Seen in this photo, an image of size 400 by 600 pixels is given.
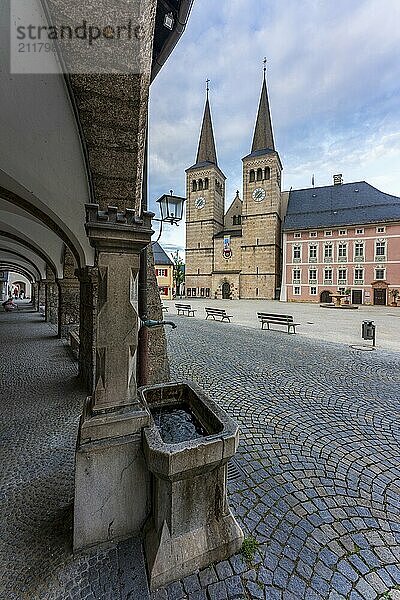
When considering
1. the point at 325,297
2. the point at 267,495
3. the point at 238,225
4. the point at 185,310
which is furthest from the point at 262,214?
the point at 267,495

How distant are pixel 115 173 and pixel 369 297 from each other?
3871 centimetres

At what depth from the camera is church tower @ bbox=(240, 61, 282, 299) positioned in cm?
4341

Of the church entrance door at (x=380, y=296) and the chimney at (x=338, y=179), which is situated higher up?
the chimney at (x=338, y=179)

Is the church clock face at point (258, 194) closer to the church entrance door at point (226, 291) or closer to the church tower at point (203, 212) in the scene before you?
the church tower at point (203, 212)

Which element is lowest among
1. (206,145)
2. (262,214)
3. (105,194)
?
(105,194)

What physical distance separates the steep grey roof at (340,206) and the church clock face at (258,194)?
456 centimetres

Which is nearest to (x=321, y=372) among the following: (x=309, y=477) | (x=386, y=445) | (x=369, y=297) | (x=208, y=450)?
(x=386, y=445)

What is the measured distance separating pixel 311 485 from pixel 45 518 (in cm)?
235

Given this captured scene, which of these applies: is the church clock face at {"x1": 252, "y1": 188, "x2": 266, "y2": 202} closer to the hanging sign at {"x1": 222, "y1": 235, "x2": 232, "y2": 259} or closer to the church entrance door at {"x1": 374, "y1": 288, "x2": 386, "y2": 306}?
the hanging sign at {"x1": 222, "y1": 235, "x2": 232, "y2": 259}

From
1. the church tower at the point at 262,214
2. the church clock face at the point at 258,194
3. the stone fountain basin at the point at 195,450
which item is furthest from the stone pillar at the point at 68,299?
the church clock face at the point at 258,194

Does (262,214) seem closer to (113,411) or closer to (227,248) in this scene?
(227,248)

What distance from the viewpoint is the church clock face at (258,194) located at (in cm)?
4397

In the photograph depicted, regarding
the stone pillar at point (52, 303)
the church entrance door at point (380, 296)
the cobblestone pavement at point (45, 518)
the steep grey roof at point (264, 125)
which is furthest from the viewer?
the steep grey roof at point (264, 125)

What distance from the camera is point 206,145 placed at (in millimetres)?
50656
